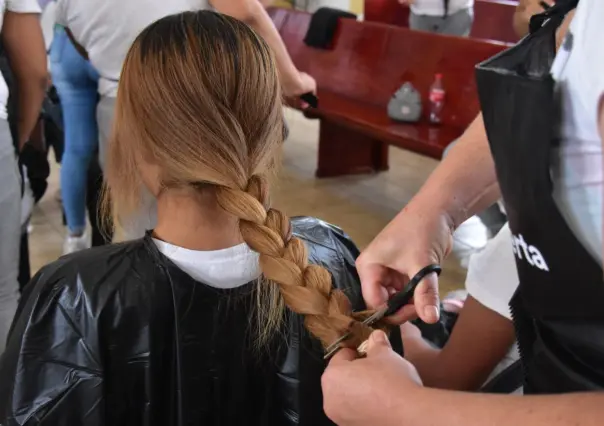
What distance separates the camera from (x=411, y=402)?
66 centimetres

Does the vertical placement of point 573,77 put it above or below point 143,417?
above

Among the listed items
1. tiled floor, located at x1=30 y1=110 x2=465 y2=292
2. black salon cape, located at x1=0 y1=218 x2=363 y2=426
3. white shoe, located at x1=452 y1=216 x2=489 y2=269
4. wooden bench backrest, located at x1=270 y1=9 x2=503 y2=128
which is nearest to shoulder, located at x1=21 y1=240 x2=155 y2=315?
black salon cape, located at x1=0 y1=218 x2=363 y2=426

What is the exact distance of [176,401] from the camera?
3.81ft

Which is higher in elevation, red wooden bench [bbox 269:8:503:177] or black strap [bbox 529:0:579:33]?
black strap [bbox 529:0:579:33]

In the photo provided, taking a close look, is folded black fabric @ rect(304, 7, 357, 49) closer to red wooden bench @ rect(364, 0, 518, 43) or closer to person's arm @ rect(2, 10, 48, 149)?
red wooden bench @ rect(364, 0, 518, 43)

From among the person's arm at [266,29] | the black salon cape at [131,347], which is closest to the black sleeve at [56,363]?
the black salon cape at [131,347]

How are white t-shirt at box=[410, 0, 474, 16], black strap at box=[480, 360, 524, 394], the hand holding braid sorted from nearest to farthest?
the hand holding braid
black strap at box=[480, 360, 524, 394]
white t-shirt at box=[410, 0, 474, 16]

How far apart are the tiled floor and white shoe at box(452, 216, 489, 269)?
6 centimetres

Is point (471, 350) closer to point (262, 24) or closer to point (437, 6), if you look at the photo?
point (262, 24)

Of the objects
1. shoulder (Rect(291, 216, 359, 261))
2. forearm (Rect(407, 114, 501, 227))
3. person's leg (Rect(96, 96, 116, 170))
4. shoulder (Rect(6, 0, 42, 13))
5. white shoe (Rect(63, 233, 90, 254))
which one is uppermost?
shoulder (Rect(6, 0, 42, 13))

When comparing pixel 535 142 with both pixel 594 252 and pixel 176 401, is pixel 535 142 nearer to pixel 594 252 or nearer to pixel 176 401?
pixel 594 252

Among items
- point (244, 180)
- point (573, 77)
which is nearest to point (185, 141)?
point (244, 180)

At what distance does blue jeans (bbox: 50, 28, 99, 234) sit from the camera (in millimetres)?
2410

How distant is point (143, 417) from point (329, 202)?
8.37 ft
